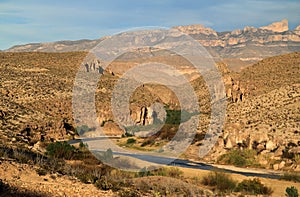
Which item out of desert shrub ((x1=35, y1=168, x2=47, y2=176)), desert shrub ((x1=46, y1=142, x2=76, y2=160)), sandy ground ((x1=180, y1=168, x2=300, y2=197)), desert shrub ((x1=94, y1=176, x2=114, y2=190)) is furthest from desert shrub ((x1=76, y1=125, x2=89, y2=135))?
desert shrub ((x1=94, y1=176, x2=114, y2=190))

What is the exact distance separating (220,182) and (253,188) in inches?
91.1

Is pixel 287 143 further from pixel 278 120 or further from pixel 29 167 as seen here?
pixel 29 167

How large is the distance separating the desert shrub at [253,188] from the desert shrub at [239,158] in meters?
11.5

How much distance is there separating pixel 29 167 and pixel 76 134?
129ft

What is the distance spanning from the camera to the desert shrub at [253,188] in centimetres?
2289

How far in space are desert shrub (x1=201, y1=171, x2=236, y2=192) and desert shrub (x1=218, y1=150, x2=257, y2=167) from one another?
29.7ft

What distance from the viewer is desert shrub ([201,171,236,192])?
24.2 m

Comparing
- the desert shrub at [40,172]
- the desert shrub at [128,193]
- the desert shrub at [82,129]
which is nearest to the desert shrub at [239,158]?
the desert shrub at [128,193]

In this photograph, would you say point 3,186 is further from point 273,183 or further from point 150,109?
point 150,109

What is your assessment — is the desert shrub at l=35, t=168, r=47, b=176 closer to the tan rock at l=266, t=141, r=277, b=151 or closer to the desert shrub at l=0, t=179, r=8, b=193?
the desert shrub at l=0, t=179, r=8, b=193

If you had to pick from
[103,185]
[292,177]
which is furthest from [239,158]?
[103,185]

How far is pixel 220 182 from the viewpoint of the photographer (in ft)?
81.6

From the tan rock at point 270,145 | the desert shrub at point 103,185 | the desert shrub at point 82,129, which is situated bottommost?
the desert shrub at point 82,129

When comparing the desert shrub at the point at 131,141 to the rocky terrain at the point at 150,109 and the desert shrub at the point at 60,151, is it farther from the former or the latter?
the desert shrub at the point at 60,151
